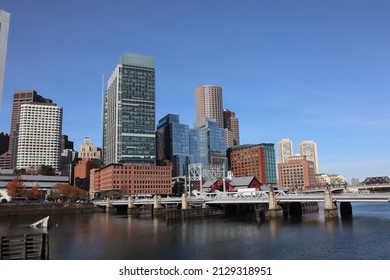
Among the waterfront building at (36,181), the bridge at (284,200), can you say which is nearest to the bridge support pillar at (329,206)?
the bridge at (284,200)

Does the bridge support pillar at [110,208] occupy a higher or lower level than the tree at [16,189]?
lower

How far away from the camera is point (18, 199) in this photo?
16012 cm

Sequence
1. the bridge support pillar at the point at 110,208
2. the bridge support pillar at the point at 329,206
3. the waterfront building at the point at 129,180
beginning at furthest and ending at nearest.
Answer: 1. the waterfront building at the point at 129,180
2. the bridge support pillar at the point at 110,208
3. the bridge support pillar at the point at 329,206

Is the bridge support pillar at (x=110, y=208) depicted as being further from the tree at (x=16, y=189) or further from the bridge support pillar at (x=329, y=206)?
the bridge support pillar at (x=329, y=206)

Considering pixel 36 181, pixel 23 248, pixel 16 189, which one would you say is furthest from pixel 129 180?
pixel 23 248

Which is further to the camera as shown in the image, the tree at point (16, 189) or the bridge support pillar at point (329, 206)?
the tree at point (16, 189)

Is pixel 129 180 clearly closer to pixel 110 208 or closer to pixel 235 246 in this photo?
pixel 110 208

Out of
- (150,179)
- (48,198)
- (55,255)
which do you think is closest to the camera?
(55,255)

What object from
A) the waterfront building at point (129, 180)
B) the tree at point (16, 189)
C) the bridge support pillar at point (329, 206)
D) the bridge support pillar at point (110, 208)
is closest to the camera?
the bridge support pillar at point (329, 206)

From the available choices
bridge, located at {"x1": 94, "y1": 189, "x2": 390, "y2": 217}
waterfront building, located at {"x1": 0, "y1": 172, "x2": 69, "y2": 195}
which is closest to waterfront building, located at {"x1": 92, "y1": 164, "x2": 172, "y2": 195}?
waterfront building, located at {"x1": 0, "y1": 172, "x2": 69, "y2": 195}

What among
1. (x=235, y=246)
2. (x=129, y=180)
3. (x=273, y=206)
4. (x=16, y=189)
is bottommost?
(x=235, y=246)
